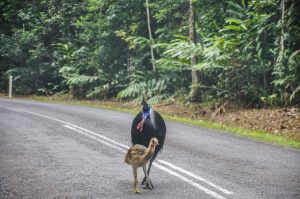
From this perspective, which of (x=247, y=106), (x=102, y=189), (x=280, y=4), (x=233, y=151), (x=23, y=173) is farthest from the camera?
(x=247, y=106)

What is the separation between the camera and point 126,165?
28.7ft

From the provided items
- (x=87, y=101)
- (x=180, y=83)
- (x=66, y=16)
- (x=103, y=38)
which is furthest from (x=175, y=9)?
(x=66, y=16)

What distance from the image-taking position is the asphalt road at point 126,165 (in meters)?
6.78

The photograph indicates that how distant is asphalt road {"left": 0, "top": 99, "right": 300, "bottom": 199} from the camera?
678 centimetres

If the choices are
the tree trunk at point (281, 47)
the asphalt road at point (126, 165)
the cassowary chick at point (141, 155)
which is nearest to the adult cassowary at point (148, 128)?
the cassowary chick at point (141, 155)

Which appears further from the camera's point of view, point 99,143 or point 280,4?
point 280,4

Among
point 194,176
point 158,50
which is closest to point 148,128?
point 194,176

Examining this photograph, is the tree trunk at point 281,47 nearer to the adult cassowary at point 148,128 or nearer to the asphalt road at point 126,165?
the asphalt road at point 126,165

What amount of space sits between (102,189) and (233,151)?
4408 millimetres

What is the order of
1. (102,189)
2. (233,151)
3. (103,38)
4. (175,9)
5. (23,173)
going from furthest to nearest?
(103,38)
(175,9)
(233,151)
(23,173)
(102,189)

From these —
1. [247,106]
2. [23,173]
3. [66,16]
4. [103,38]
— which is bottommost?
[23,173]

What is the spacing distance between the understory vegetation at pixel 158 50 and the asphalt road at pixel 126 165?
4.05 metres

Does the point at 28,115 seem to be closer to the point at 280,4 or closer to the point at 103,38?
the point at 103,38

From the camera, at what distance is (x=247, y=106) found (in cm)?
1709
